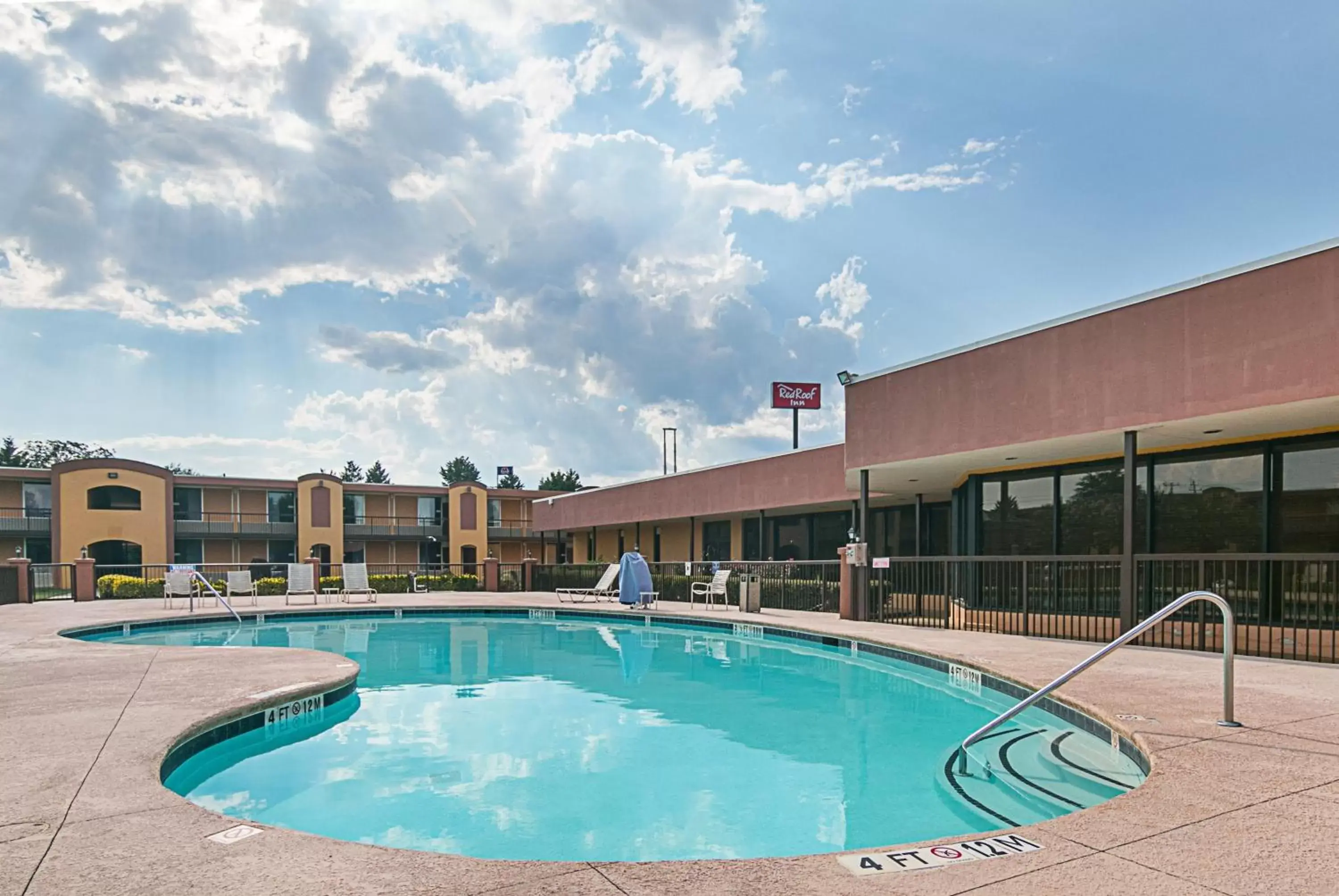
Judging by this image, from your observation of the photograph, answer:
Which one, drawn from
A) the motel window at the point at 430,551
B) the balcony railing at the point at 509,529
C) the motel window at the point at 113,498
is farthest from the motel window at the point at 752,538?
the motel window at the point at 113,498

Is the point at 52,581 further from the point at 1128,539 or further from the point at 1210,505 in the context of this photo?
the point at 1210,505

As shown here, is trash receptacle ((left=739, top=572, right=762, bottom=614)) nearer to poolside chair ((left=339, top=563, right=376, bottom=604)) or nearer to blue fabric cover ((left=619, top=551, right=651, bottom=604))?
blue fabric cover ((left=619, top=551, right=651, bottom=604))

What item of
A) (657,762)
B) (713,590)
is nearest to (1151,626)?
(657,762)

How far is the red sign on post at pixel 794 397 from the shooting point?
126 ft

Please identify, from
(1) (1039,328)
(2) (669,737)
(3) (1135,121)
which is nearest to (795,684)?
(2) (669,737)

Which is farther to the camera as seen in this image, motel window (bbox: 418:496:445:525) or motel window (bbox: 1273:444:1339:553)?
motel window (bbox: 418:496:445:525)

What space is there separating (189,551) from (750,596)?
3103cm

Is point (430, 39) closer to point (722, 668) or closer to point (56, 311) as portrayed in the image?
point (722, 668)

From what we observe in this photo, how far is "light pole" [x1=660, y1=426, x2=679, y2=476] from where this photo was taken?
210 feet

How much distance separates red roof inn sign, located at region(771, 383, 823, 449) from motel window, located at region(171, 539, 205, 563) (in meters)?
27.3

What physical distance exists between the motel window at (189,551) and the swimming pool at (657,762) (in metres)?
32.1

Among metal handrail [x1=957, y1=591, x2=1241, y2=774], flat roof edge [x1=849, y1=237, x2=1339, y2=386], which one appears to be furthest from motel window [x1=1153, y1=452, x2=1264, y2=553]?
metal handrail [x1=957, y1=591, x2=1241, y2=774]

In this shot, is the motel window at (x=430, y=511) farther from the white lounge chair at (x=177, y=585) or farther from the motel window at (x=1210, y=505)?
the motel window at (x=1210, y=505)

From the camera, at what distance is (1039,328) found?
11992 mm
